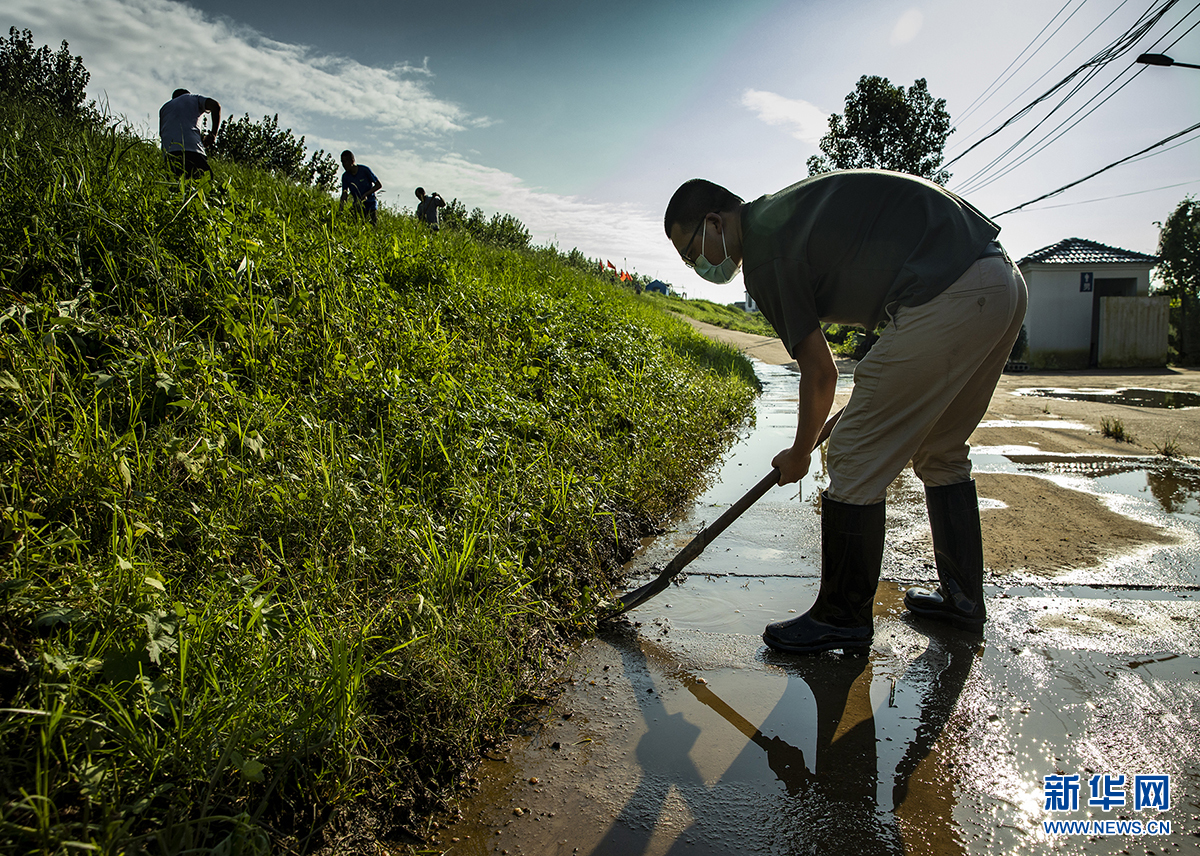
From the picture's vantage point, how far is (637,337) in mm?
7887

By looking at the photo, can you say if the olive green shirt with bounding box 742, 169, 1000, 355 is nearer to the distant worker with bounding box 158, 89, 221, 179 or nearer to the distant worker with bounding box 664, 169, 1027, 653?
the distant worker with bounding box 664, 169, 1027, 653

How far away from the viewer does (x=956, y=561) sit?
258 centimetres

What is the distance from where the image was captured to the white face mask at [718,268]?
2641 mm

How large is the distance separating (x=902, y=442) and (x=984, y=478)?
295cm

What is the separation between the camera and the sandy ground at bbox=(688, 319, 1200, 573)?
3.28 m

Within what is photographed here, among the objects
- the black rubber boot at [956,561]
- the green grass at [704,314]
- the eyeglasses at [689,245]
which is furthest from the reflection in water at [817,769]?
the green grass at [704,314]

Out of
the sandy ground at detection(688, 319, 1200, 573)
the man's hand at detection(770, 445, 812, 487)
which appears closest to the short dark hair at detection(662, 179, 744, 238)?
the man's hand at detection(770, 445, 812, 487)

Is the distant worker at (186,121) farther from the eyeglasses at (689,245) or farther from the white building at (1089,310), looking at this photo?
the white building at (1089,310)

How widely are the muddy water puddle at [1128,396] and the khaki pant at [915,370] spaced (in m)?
9.05

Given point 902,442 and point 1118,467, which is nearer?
point 902,442

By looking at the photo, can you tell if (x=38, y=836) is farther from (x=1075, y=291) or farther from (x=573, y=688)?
(x=1075, y=291)

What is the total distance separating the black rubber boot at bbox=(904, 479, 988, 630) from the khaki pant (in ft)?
1.57

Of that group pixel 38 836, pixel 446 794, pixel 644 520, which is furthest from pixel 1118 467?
pixel 38 836

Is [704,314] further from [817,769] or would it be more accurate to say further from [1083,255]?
[817,769]
